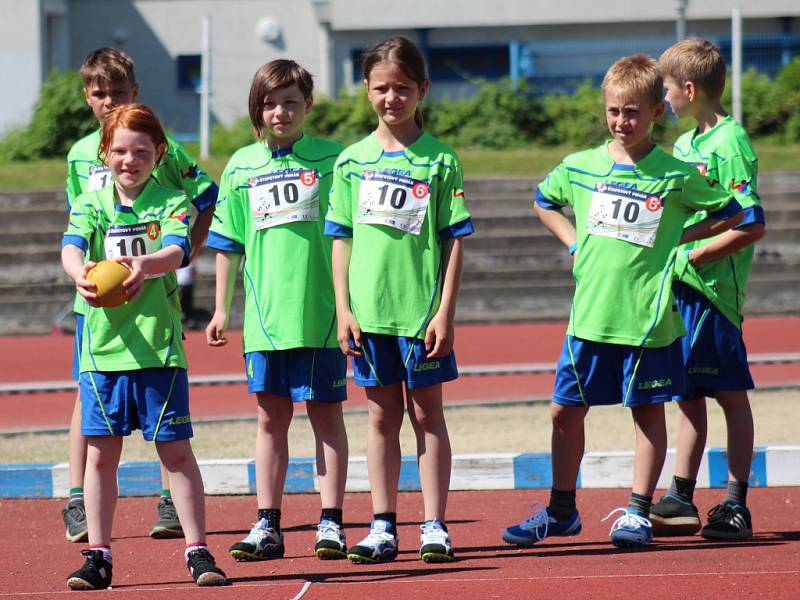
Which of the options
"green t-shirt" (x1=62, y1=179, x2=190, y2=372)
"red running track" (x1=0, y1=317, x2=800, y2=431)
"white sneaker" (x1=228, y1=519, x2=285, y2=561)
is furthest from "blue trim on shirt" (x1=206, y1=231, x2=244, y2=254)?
"red running track" (x1=0, y1=317, x2=800, y2=431)

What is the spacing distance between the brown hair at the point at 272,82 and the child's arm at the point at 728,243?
71.9 inches

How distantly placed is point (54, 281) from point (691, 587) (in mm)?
16996

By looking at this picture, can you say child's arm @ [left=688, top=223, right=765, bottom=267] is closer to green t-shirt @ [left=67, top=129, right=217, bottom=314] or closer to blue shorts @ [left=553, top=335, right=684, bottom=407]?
blue shorts @ [left=553, top=335, right=684, bottom=407]

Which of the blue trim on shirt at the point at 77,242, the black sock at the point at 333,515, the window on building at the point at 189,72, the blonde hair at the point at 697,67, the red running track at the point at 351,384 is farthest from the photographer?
the window on building at the point at 189,72

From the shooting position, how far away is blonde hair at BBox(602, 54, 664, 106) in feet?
19.6

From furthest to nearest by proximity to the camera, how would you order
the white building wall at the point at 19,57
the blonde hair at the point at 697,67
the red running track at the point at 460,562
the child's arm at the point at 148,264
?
the white building wall at the point at 19,57 < the blonde hair at the point at 697,67 < the child's arm at the point at 148,264 < the red running track at the point at 460,562

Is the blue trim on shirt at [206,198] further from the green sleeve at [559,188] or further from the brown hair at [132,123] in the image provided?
the green sleeve at [559,188]

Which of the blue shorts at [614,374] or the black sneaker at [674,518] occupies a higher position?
the blue shorts at [614,374]

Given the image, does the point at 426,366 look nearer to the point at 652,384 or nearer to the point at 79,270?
the point at 652,384

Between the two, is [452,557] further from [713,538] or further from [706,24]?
[706,24]

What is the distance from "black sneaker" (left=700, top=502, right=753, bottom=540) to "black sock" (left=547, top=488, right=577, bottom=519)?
604 mm

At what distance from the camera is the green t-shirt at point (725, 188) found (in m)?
6.36

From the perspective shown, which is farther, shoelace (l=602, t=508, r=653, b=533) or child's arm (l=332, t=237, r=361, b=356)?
shoelace (l=602, t=508, r=653, b=533)

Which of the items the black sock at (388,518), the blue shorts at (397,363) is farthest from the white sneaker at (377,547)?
the blue shorts at (397,363)
